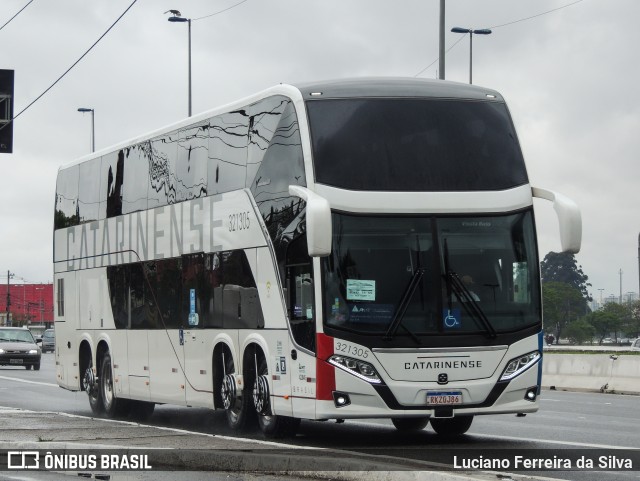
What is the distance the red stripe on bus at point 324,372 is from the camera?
596 inches

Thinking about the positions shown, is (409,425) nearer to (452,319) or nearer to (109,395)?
(452,319)

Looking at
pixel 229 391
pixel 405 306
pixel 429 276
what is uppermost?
pixel 429 276

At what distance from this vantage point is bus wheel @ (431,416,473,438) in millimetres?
17281

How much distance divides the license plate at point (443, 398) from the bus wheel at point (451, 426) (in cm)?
198

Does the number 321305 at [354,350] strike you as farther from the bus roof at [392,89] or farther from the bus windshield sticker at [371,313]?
the bus roof at [392,89]

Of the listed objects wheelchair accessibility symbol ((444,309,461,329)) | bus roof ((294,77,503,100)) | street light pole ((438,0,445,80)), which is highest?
street light pole ((438,0,445,80))

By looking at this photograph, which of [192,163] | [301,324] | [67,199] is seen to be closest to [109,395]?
[67,199]

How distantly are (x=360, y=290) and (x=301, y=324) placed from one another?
2.81ft

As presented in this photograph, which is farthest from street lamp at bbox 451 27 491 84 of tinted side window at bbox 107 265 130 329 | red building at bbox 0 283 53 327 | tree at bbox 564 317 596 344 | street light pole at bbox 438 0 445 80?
red building at bbox 0 283 53 327

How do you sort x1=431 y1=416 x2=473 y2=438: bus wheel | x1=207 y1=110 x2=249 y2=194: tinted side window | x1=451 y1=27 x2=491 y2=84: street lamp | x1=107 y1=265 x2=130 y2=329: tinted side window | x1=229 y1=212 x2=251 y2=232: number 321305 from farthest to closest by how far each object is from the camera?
x1=451 y1=27 x2=491 y2=84: street lamp, x1=107 y1=265 x2=130 y2=329: tinted side window, x1=207 y1=110 x2=249 y2=194: tinted side window, x1=229 y1=212 x2=251 y2=232: number 321305, x1=431 y1=416 x2=473 y2=438: bus wheel

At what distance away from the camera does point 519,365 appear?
51.3 ft

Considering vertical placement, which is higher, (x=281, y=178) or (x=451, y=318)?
(x=281, y=178)

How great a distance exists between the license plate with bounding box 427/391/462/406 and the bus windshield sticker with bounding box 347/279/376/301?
3.98ft

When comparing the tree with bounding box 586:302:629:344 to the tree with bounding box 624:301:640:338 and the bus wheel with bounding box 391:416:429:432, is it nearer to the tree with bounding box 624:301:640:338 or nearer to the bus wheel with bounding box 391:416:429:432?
the tree with bounding box 624:301:640:338
